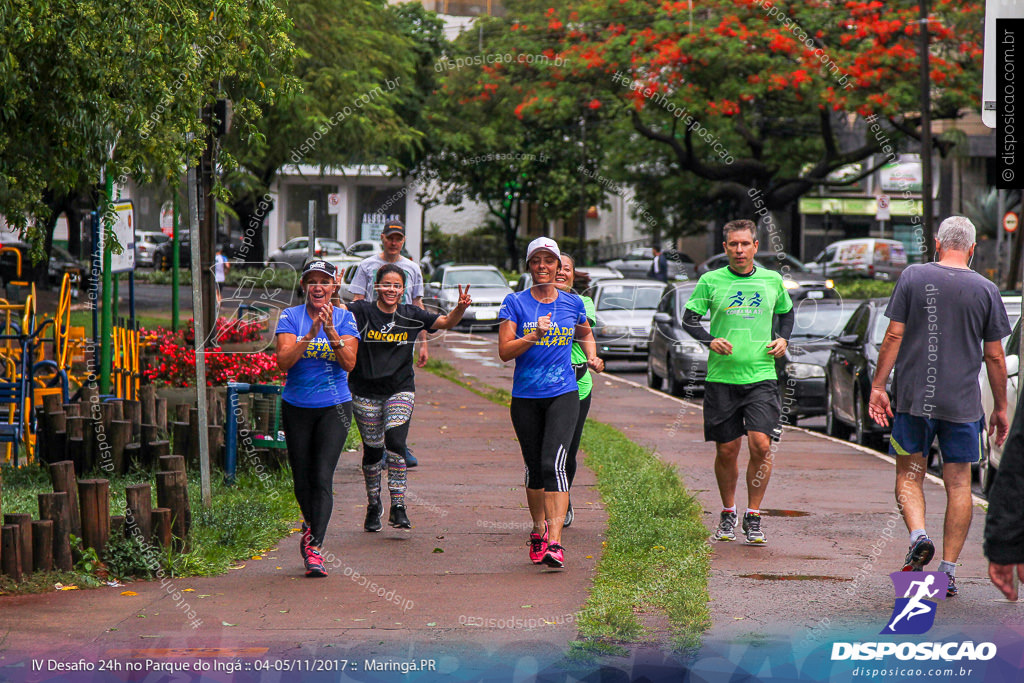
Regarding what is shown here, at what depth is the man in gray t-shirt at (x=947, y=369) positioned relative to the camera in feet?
22.3

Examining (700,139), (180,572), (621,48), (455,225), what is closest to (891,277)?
(700,139)

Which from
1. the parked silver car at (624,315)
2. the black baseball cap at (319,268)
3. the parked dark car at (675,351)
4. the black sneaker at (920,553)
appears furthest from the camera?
the parked silver car at (624,315)

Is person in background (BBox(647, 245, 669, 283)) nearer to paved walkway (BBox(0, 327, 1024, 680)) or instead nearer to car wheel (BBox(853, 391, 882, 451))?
car wheel (BBox(853, 391, 882, 451))

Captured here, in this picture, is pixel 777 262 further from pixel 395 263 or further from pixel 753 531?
pixel 753 531

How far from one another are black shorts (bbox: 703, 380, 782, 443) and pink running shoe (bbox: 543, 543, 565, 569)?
4.81 ft

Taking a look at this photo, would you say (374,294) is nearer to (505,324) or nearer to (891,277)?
(505,324)

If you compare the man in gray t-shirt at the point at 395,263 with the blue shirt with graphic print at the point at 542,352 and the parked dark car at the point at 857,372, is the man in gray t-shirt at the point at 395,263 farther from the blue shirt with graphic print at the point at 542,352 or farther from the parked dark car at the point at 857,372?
the parked dark car at the point at 857,372

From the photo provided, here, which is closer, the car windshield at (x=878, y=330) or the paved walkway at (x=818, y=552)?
the paved walkway at (x=818, y=552)

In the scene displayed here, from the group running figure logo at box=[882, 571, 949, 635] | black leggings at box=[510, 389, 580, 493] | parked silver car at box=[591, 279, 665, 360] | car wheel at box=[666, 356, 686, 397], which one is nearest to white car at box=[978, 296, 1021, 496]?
running figure logo at box=[882, 571, 949, 635]

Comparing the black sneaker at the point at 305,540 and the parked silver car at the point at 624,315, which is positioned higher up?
the parked silver car at the point at 624,315

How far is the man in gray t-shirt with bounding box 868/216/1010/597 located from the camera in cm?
680

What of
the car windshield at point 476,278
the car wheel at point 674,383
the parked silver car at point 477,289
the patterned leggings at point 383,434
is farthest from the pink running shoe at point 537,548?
the car windshield at point 476,278

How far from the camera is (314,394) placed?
24.0 feet

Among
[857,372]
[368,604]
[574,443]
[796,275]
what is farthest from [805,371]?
[796,275]
